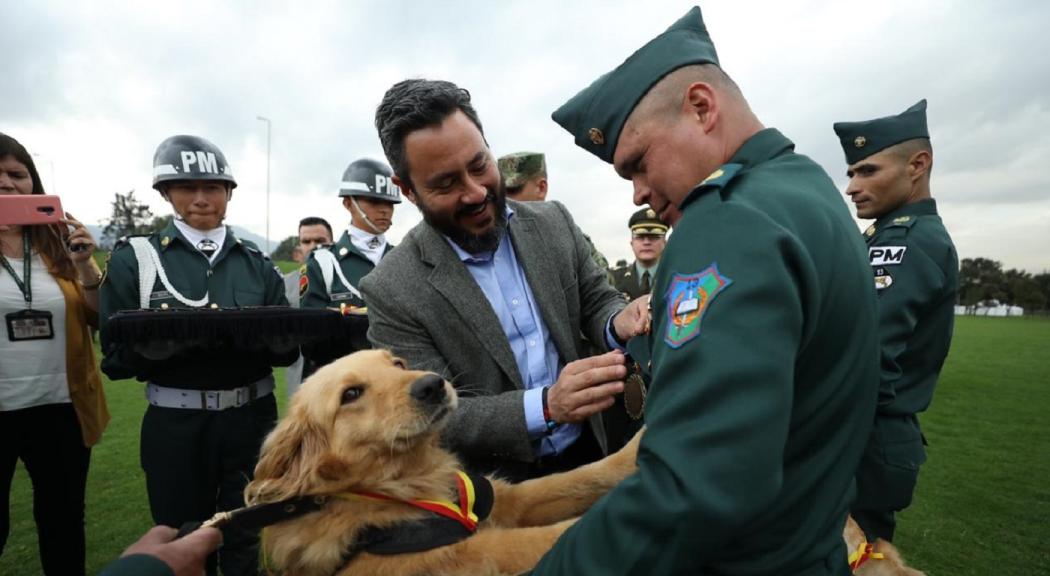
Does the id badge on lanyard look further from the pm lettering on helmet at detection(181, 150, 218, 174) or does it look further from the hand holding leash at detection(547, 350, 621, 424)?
the hand holding leash at detection(547, 350, 621, 424)

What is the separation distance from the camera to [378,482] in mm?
2625

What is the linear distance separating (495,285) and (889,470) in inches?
124

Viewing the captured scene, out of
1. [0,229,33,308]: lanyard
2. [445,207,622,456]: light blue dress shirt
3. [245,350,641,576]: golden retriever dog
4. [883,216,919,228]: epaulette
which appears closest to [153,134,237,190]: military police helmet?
[0,229,33,308]: lanyard

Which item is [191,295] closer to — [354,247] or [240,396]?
[240,396]

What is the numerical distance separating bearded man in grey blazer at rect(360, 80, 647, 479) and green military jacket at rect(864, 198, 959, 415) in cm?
224

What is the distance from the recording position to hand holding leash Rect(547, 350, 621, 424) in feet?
6.99

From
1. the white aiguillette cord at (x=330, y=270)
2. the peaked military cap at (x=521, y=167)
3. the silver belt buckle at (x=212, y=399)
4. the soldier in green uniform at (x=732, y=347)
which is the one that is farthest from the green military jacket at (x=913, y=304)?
the white aiguillette cord at (x=330, y=270)

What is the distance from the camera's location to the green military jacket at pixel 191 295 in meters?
4.02

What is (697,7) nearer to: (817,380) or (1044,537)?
(817,380)

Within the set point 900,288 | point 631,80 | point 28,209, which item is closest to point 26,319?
point 28,209

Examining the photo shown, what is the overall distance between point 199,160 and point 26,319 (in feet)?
6.15

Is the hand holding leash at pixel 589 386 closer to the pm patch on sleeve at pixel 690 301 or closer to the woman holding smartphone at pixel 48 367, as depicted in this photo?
the pm patch on sleeve at pixel 690 301

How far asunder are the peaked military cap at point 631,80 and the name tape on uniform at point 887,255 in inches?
120

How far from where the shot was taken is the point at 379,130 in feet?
9.13
